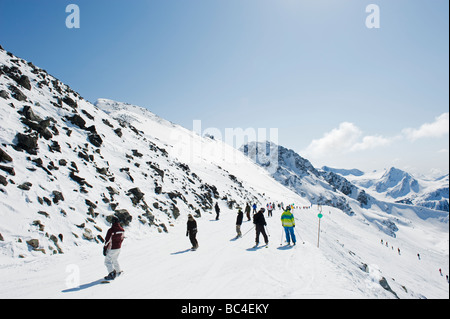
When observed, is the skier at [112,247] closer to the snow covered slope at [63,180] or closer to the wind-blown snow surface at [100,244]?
the wind-blown snow surface at [100,244]

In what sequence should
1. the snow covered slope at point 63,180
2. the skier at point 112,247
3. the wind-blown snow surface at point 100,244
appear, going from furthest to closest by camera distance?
the snow covered slope at point 63,180, the skier at point 112,247, the wind-blown snow surface at point 100,244

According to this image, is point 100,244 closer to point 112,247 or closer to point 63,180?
point 63,180

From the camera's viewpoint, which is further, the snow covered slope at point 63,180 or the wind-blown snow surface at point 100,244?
the snow covered slope at point 63,180

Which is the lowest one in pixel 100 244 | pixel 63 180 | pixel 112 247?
pixel 100 244

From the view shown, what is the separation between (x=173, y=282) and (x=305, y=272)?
17.3 feet

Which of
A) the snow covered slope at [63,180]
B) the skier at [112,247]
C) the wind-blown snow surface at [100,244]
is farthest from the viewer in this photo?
the snow covered slope at [63,180]

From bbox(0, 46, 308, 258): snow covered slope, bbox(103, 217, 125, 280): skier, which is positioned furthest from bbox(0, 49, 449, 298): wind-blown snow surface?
bbox(103, 217, 125, 280): skier

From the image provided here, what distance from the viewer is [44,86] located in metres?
29.9

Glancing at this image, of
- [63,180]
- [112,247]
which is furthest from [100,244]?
[112,247]

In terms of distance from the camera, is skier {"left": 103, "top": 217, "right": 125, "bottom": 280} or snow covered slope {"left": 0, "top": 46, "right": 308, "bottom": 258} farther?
snow covered slope {"left": 0, "top": 46, "right": 308, "bottom": 258}

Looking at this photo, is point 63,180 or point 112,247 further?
point 63,180

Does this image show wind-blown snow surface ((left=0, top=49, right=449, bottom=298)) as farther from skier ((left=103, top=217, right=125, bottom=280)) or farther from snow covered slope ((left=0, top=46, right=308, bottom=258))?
skier ((left=103, top=217, right=125, bottom=280))

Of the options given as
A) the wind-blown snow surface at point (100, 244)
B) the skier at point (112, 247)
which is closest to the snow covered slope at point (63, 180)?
the wind-blown snow surface at point (100, 244)
